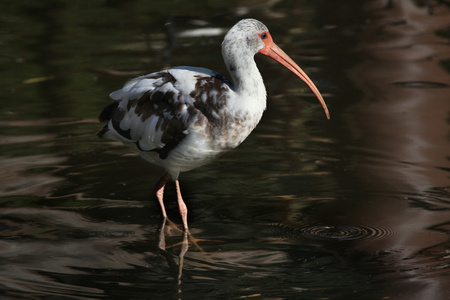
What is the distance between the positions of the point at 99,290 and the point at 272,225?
6.74ft

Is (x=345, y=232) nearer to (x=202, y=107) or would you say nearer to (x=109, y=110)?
(x=202, y=107)

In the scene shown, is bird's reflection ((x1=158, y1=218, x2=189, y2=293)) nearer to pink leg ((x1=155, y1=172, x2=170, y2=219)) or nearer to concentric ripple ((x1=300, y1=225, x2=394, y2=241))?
pink leg ((x1=155, y1=172, x2=170, y2=219))

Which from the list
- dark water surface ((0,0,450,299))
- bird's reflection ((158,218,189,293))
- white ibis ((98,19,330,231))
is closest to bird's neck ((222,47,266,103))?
white ibis ((98,19,330,231))

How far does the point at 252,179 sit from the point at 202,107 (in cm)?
187

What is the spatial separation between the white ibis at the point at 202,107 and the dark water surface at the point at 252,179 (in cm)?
88

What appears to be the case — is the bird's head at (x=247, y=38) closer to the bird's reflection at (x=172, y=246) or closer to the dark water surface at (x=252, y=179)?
the dark water surface at (x=252, y=179)

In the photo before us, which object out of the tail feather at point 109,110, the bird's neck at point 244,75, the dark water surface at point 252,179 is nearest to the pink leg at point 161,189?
the dark water surface at point 252,179

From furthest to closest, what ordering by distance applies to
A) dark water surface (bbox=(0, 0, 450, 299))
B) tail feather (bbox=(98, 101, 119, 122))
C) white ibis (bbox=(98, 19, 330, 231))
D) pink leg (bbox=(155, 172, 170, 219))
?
tail feather (bbox=(98, 101, 119, 122)) → pink leg (bbox=(155, 172, 170, 219)) → white ibis (bbox=(98, 19, 330, 231)) → dark water surface (bbox=(0, 0, 450, 299))

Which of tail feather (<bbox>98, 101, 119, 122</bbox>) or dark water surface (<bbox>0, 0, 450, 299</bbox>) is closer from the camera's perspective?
dark water surface (<bbox>0, 0, 450, 299</bbox>)

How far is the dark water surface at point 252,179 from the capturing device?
6.62 meters

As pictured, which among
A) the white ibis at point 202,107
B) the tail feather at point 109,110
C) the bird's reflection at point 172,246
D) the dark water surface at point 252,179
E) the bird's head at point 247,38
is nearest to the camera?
the dark water surface at point 252,179

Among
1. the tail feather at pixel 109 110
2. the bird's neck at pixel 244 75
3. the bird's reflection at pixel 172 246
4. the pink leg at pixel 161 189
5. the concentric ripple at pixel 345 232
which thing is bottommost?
the concentric ripple at pixel 345 232

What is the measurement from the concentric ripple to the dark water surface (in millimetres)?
20

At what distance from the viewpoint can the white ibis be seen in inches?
284
